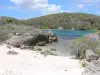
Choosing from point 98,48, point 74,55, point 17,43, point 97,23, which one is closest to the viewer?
point 98,48

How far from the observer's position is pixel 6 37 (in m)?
34.8

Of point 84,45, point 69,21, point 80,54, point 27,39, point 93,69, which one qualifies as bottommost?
point 80,54

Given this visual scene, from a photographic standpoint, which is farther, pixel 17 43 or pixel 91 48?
pixel 17 43

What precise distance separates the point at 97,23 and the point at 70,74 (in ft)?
476

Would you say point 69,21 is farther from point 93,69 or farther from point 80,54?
point 93,69

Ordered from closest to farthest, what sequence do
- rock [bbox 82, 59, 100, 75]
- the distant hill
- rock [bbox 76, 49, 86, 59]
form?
rock [bbox 82, 59, 100, 75] → rock [bbox 76, 49, 86, 59] → the distant hill

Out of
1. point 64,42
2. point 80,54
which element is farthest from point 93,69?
point 64,42

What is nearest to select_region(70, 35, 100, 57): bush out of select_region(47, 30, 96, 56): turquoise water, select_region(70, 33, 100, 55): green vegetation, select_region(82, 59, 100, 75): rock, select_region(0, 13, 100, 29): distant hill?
select_region(70, 33, 100, 55): green vegetation

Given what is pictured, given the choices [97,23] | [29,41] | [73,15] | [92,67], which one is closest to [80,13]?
[73,15]

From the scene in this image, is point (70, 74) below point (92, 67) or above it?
below

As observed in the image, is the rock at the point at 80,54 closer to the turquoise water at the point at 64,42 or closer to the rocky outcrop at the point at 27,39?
the turquoise water at the point at 64,42

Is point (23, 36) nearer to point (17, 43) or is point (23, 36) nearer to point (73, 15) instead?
point (17, 43)

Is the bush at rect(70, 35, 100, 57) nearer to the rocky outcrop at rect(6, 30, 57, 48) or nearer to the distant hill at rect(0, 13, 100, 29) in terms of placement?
the rocky outcrop at rect(6, 30, 57, 48)

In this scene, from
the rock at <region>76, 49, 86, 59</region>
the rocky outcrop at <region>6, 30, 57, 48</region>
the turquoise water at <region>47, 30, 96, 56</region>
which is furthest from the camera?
the rocky outcrop at <region>6, 30, 57, 48</region>
